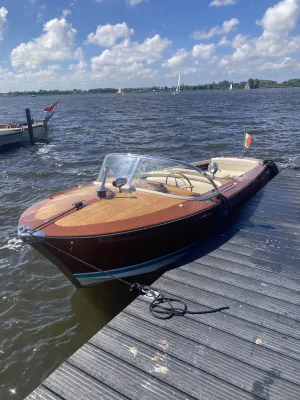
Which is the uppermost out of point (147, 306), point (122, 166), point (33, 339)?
point (122, 166)

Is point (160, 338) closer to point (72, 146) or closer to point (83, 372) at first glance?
point (83, 372)

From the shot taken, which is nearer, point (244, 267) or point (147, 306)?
point (147, 306)

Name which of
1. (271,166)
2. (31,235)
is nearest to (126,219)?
(31,235)

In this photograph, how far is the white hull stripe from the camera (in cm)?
522

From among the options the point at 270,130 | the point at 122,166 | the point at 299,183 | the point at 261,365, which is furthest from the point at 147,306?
the point at 270,130

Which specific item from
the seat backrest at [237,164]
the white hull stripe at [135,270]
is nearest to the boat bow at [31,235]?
the white hull stripe at [135,270]

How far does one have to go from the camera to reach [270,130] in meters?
25.8

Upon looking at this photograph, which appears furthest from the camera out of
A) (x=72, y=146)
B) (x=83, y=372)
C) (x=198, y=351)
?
(x=72, y=146)

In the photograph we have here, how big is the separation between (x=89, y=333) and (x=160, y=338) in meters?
2.13

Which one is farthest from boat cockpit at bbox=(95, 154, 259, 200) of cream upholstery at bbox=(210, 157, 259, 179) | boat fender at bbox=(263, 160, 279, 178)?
boat fender at bbox=(263, 160, 279, 178)

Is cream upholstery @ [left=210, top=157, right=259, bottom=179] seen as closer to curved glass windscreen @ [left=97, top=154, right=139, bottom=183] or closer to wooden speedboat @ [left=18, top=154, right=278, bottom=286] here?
wooden speedboat @ [left=18, top=154, right=278, bottom=286]

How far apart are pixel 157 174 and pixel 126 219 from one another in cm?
162

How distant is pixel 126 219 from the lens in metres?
5.08

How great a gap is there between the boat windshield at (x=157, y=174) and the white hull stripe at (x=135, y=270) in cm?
121
